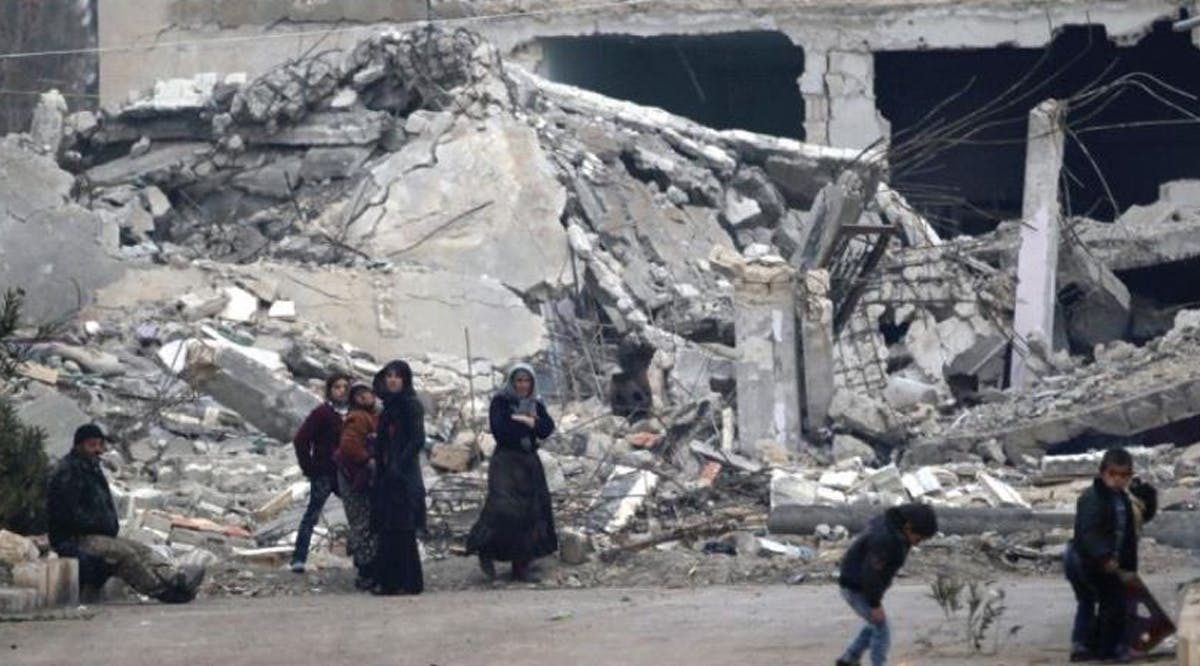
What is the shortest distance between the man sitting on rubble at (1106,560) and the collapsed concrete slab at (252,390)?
8.75 metres

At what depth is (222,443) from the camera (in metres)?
18.7

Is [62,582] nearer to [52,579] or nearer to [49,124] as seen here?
[52,579]

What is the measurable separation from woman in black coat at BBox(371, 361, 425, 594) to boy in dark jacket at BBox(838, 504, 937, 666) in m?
4.09

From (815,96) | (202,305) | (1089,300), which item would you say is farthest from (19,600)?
(815,96)

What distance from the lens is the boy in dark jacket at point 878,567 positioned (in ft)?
33.6

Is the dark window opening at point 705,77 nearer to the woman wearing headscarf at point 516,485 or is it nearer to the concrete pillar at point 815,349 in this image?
the concrete pillar at point 815,349

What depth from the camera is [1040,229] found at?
21.7 meters

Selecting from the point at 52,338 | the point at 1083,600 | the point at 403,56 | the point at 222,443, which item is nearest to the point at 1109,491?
the point at 1083,600

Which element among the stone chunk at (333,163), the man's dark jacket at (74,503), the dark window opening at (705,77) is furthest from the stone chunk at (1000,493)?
the dark window opening at (705,77)

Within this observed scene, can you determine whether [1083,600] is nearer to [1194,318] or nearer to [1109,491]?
[1109,491]

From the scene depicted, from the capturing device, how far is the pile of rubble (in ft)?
56.0

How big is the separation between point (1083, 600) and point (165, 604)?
4.81 m

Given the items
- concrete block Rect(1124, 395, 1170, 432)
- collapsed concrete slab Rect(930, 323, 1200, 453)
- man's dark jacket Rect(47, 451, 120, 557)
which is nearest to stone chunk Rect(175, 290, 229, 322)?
collapsed concrete slab Rect(930, 323, 1200, 453)

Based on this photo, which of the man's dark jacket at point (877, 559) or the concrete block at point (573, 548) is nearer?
the man's dark jacket at point (877, 559)
